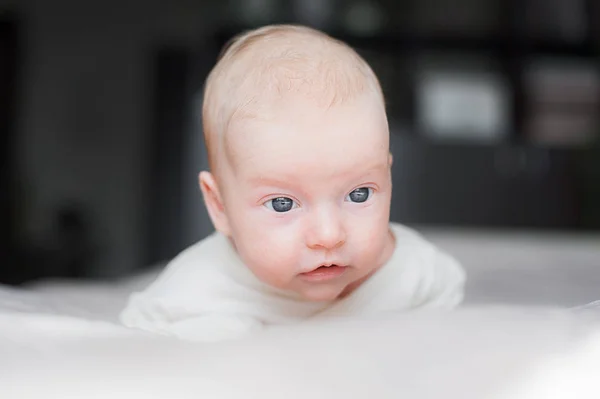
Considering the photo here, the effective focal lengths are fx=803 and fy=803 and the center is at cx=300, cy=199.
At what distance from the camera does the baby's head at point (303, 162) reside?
68 cm

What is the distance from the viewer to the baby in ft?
2.24

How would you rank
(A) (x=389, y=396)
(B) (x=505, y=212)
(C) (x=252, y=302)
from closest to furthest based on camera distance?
(A) (x=389, y=396) < (C) (x=252, y=302) < (B) (x=505, y=212)

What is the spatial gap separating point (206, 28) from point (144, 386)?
9.95ft

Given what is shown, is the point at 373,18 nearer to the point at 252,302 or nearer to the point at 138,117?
the point at 138,117

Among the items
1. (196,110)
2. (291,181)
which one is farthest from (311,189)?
(196,110)

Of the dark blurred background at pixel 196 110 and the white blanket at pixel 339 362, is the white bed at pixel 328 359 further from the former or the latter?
the dark blurred background at pixel 196 110

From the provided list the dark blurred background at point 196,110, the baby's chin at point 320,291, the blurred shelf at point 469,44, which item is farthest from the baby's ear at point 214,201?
the blurred shelf at point 469,44

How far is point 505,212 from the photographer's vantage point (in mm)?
3270

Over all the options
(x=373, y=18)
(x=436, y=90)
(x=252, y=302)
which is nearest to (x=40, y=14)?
(x=373, y=18)

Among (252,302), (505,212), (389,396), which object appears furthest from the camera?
(505,212)

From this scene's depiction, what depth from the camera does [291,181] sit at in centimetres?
68

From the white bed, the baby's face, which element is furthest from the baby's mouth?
the white bed

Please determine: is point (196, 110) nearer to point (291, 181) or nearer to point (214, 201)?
point (214, 201)

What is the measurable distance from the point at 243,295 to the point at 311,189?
7.7 inches
